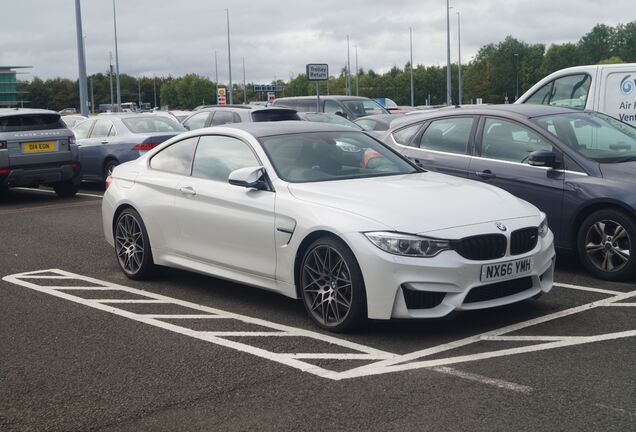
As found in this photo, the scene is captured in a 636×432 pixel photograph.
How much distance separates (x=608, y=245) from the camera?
7.64 m

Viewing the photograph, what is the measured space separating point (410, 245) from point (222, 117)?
41.4 feet

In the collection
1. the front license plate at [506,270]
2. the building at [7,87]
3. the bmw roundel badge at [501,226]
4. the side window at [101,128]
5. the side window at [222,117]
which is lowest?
the front license plate at [506,270]

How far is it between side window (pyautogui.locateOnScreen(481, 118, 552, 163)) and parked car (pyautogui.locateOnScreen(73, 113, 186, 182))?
877cm

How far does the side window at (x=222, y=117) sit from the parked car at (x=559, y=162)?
27.7ft

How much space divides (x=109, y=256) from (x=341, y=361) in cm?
475

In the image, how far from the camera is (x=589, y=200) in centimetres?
773

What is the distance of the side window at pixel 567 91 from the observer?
12.2 m

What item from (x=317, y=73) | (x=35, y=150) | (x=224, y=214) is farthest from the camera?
(x=317, y=73)

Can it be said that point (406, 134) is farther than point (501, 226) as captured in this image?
Yes

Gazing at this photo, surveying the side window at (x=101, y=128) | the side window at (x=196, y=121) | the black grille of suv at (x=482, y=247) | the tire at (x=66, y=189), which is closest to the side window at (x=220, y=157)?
the black grille of suv at (x=482, y=247)

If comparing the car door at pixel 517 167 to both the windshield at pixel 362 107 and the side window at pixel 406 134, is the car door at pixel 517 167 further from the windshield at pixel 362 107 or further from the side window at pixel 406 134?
the windshield at pixel 362 107

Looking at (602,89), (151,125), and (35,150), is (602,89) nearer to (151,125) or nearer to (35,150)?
(151,125)

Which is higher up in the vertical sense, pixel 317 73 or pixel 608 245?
pixel 317 73

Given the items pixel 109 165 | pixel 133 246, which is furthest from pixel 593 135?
pixel 109 165
